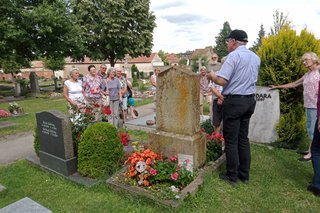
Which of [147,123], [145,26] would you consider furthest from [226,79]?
[145,26]

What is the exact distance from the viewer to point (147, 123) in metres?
8.18

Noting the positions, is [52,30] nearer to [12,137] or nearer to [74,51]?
[74,51]

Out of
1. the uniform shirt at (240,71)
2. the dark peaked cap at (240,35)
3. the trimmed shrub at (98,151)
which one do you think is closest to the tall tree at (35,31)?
the trimmed shrub at (98,151)

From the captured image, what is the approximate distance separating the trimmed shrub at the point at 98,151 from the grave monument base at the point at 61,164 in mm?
203

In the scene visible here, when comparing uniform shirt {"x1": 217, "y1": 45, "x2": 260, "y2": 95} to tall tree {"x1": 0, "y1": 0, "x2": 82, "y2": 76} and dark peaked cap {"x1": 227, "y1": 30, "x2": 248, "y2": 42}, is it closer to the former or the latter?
dark peaked cap {"x1": 227, "y1": 30, "x2": 248, "y2": 42}

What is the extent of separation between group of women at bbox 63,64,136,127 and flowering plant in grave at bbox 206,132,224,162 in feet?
8.30

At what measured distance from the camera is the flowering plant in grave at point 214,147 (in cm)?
482

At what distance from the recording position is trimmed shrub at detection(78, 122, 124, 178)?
430cm

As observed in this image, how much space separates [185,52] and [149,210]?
364 ft

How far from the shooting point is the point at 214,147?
499cm

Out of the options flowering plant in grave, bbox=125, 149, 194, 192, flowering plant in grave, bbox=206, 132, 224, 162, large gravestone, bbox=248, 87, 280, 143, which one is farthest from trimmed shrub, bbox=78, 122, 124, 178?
large gravestone, bbox=248, 87, 280, 143

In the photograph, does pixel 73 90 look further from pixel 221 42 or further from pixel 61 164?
pixel 221 42

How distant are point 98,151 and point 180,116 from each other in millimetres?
1484

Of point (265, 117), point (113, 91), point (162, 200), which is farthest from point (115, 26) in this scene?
point (162, 200)
